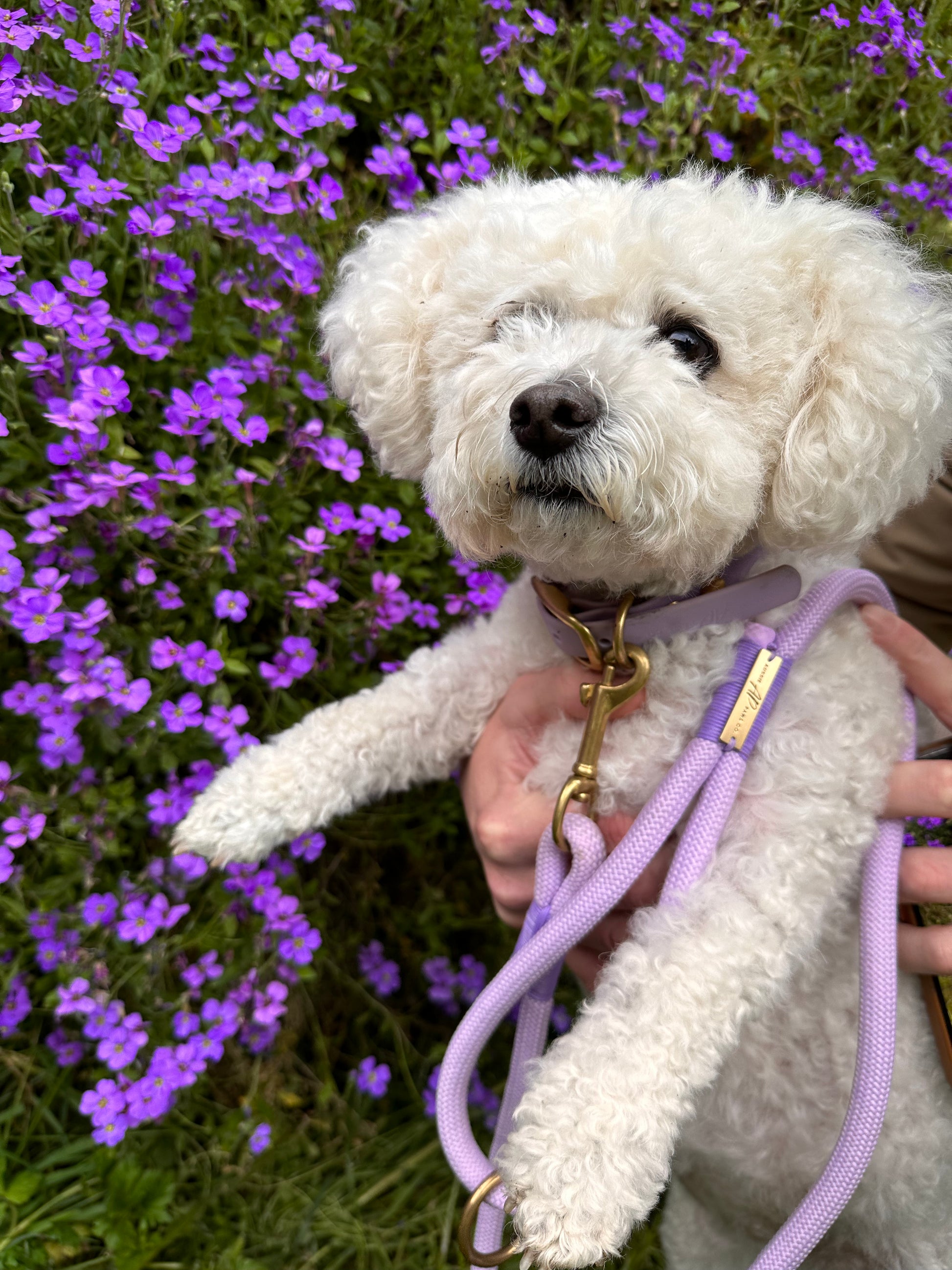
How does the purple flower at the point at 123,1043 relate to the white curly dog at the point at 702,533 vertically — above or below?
below

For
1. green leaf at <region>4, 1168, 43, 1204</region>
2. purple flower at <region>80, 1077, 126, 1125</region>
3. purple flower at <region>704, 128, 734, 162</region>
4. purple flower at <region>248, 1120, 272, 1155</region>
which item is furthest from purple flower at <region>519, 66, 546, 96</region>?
green leaf at <region>4, 1168, 43, 1204</region>

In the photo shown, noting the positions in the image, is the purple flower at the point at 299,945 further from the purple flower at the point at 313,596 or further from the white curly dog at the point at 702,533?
the purple flower at the point at 313,596

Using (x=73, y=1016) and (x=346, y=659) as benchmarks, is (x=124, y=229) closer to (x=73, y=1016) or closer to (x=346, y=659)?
(x=346, y=659)

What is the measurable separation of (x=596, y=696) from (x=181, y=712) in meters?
0.68

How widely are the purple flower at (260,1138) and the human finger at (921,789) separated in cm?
123

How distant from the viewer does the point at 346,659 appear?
175cm

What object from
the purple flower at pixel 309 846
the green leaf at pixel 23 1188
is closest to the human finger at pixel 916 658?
the purple flower at pixel 309 846

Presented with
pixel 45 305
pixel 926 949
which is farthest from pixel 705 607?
pixel 45 305

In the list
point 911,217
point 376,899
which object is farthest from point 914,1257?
point 911,217

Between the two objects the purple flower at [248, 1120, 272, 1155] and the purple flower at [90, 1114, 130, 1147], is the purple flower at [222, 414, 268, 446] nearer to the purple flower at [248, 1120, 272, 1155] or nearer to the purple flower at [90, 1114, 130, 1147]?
the purple flower at [90, 1114, 130, 1147]

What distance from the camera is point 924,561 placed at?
160cm

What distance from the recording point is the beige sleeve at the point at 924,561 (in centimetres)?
156

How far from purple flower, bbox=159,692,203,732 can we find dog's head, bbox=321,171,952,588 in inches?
20.5

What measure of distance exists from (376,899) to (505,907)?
2.00 feet
